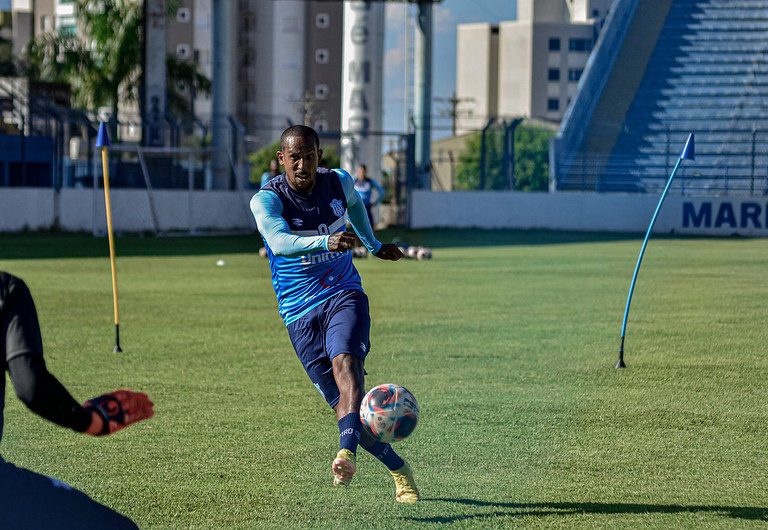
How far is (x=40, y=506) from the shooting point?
3.38 meters

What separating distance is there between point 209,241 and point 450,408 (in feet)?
71.3

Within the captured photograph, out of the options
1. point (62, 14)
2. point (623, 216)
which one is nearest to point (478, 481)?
point (623, 216)

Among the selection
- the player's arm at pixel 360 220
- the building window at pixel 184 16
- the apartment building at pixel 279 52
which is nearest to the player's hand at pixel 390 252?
the player's arm at pixel 360 220

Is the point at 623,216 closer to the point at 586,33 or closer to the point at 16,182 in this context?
the point at 16,182

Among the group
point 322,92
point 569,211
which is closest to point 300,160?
point 569,211

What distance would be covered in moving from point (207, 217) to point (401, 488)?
91.3 feet

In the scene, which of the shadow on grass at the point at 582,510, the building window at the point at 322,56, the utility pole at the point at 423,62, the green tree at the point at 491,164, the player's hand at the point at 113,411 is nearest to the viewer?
the player's hand at the point at 113,411

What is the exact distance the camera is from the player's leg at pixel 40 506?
11.0 ft

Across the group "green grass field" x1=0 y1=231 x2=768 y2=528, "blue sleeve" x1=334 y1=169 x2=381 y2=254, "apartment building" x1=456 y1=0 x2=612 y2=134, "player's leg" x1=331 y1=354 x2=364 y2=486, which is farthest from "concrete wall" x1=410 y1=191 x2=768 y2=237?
"apartment building" x1=456 y1=0 x2=612 y2=134

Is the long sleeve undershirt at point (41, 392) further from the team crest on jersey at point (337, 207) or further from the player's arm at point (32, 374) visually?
the team crest on jersey at point (337, 207)

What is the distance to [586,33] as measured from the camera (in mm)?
110438

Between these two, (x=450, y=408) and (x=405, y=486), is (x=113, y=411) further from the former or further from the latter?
(x=450, y=408)

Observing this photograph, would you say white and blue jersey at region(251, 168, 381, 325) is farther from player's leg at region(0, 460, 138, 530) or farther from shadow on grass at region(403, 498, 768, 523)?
player's leg at region(0, 460, 138, 530)

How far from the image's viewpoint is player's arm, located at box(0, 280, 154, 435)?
318cm
